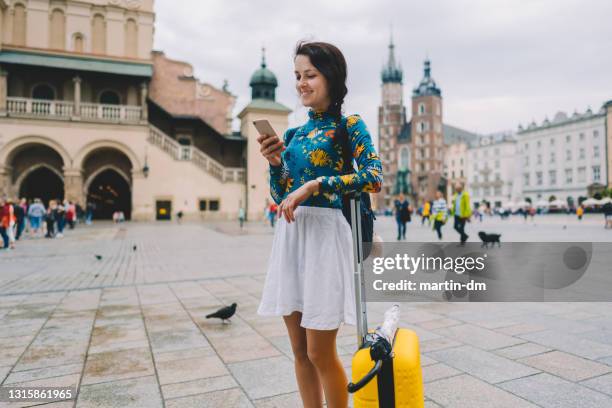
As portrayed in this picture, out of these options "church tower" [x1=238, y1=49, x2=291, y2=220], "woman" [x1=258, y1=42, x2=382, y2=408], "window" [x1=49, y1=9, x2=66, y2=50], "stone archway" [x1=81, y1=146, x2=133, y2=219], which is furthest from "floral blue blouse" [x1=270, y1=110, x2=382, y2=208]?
"window" [x1=49, y1=9, x2=66, y2=50]

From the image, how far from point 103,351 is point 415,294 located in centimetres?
426

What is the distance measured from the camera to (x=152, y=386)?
3229 mm

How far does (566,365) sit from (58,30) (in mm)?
36431

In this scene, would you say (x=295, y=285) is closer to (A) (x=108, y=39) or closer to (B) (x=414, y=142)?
(A) (x=108, y=39)

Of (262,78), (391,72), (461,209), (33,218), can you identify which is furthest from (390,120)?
(461,209)

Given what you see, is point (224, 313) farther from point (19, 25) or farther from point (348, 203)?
point (19, 25)

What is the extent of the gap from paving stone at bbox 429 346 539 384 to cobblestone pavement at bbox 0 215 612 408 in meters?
0.01

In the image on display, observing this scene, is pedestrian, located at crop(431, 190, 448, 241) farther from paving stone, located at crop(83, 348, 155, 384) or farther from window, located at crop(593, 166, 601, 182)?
window, located at crop(593, 166, 601, 182)

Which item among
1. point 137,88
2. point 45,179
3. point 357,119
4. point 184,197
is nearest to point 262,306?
point 357,119

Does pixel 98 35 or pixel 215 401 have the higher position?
pixel 98 35

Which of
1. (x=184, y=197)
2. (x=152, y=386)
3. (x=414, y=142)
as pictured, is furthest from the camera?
(x=414, y=142)

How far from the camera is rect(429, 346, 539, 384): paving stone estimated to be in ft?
10.8

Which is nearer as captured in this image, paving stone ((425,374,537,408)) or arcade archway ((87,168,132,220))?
paving stone ((425,374,537,408))

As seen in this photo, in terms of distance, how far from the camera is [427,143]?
323ft
